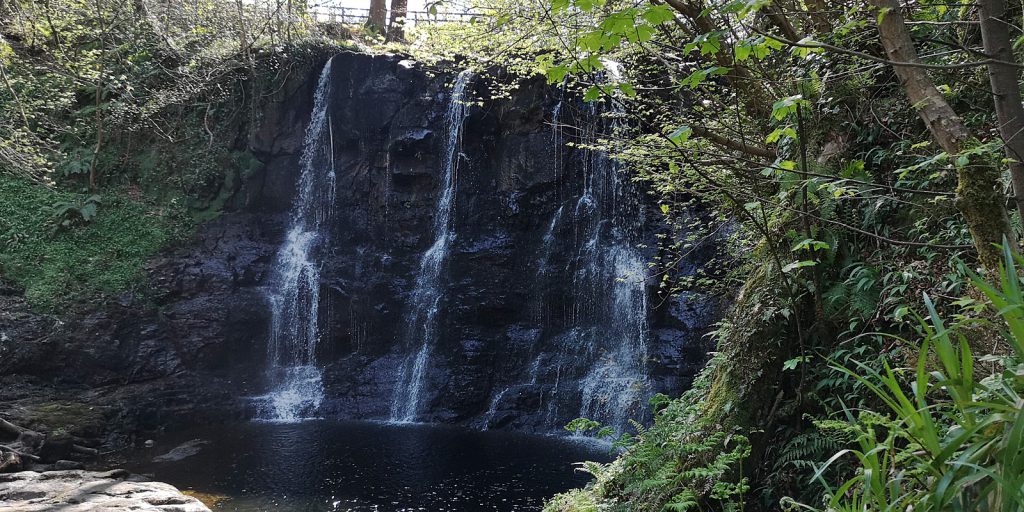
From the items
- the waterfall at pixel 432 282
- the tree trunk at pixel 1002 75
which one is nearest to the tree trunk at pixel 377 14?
the waterfall at pixel 432 282

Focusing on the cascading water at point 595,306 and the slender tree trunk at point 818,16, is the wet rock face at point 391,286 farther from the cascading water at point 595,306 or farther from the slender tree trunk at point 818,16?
the slender tree trunk at point 818,16

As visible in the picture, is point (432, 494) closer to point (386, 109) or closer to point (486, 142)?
point (486, 142)

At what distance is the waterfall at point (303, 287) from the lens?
1482cm

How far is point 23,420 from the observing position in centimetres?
1054

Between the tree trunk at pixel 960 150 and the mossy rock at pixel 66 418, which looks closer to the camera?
the tree trunk at pixel 960 150

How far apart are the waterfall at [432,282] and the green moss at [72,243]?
6493mm

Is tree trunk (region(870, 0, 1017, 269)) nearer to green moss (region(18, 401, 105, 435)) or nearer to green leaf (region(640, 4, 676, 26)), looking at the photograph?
green leaf (region(640, 4, 676, 26))

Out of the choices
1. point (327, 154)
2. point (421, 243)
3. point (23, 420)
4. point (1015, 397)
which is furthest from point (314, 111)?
point (1015, 397)

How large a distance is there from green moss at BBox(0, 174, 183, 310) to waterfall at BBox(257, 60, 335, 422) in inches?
116

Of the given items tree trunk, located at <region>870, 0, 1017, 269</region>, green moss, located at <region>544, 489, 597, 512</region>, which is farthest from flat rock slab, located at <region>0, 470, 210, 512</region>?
tree trunk, located at <region>870, 0, 1017, 269</region>

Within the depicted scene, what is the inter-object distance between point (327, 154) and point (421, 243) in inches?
150

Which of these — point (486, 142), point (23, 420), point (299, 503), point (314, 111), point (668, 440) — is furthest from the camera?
point (314, 111)

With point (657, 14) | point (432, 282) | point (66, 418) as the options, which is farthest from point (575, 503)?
point (432, 282)

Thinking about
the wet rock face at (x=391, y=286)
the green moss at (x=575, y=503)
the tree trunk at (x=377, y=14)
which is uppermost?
the tree trunk at (x=377, y=14)
